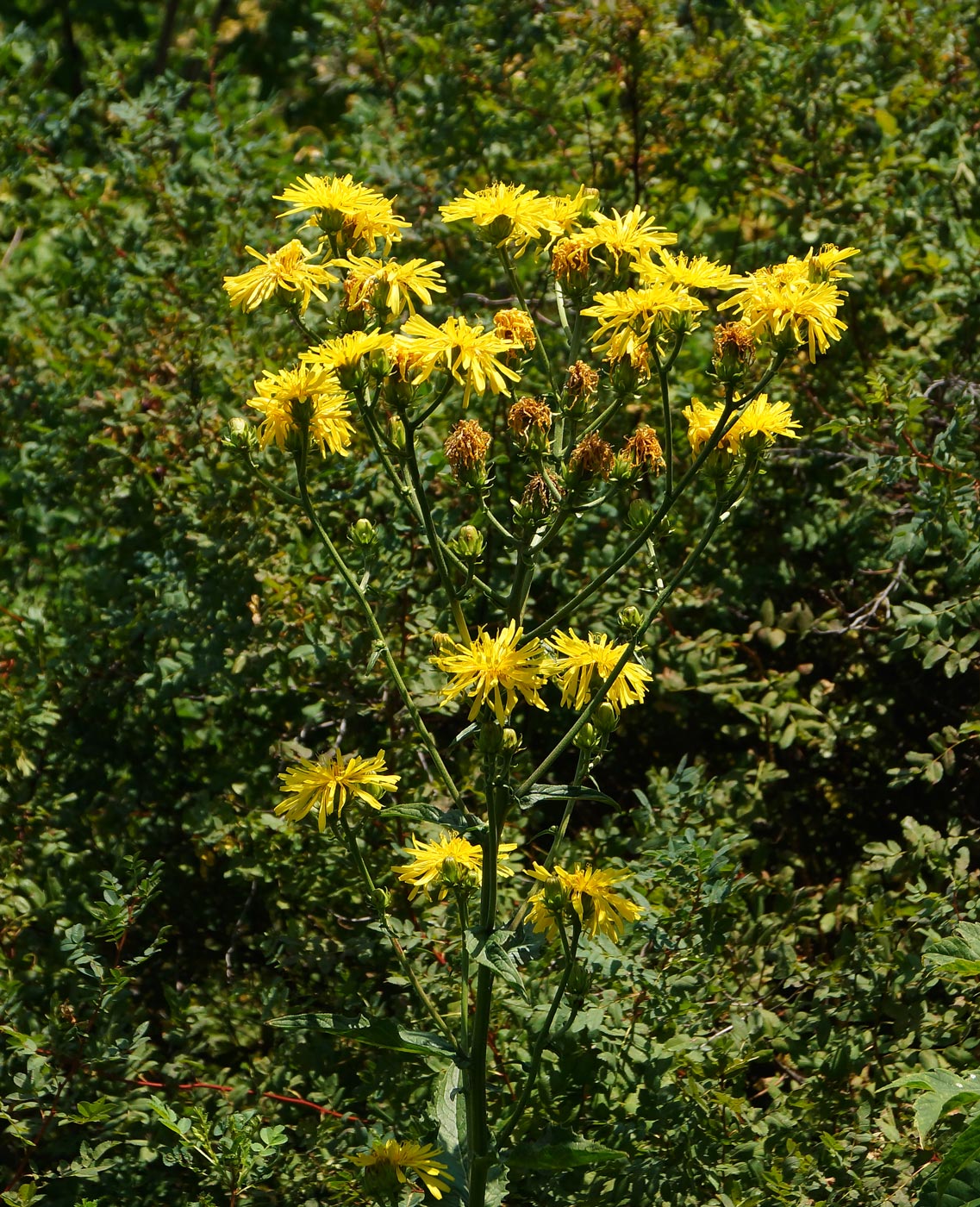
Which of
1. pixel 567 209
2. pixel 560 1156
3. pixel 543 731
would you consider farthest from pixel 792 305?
pixel 543 731

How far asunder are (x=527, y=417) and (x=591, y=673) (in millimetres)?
455

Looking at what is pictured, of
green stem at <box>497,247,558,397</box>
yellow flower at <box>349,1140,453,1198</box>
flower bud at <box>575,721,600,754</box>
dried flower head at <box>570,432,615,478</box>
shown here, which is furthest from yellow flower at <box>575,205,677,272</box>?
yellow flower at <box>349,1140,453,1198</box>

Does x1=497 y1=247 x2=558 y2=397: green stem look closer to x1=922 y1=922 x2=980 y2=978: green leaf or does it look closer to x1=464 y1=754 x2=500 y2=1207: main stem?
x1=464 y1=754 x2=500 y2=1207: main stem

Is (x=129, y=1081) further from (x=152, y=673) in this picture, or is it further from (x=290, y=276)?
(x=290, y=276)

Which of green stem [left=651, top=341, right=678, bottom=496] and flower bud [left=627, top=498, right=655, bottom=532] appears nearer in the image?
green stem [left=651, top=341, right=678, bottom=496]

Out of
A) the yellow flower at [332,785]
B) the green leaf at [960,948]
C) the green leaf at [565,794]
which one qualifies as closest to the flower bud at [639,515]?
the green leaf at [565,794]

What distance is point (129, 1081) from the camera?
2.79 meters

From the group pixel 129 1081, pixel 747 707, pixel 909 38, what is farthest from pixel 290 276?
pixel 909 38

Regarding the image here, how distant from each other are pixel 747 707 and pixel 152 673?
144 centimetres

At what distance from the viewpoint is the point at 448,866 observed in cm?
216

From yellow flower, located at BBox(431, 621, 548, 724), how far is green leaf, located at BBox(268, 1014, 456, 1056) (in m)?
0.59

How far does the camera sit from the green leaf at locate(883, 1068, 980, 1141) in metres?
2.02

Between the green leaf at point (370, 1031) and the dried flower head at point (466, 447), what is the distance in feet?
2.99

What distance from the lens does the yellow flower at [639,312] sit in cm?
208
